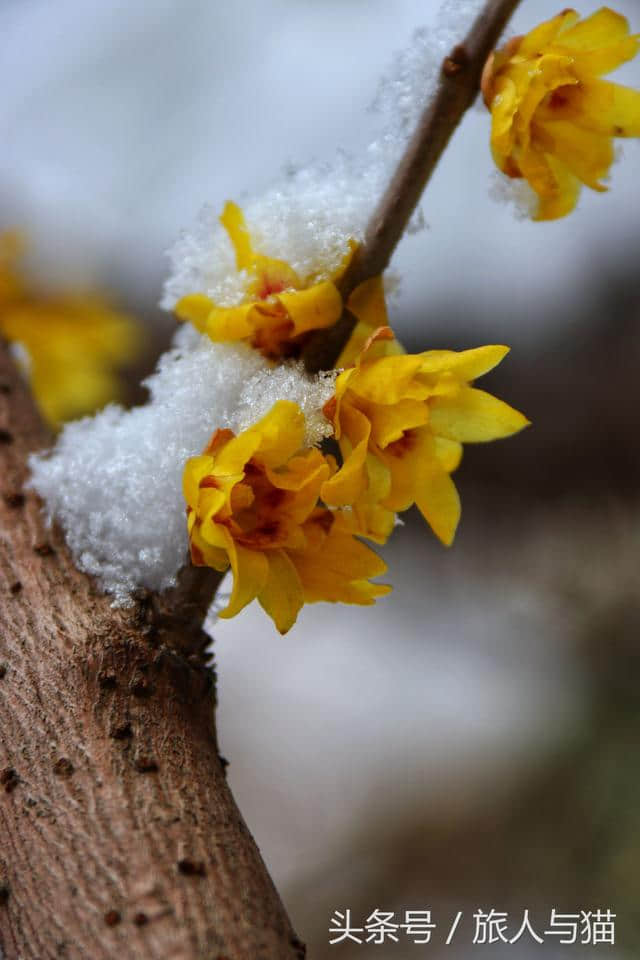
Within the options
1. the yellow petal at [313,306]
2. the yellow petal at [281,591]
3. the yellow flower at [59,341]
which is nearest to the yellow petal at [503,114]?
the yellow petal at [313,306]

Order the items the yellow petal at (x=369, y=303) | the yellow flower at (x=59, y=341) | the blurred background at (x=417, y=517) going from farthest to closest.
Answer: the blurred background at (x=417, y=517)
the yellow flower at (x=59, y=341)
the yellow petal at (x=369, y=303)

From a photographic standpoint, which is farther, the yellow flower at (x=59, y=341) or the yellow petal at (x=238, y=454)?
the yellow flower at (x=59, y=341)

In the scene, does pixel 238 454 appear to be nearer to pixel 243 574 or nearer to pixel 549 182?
pixel 243 574

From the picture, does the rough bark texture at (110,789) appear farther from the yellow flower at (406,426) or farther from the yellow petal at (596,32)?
the yellow petal at (596,32)

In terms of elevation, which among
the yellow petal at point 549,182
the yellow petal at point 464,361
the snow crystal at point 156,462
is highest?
the yellow petal at point 549,182

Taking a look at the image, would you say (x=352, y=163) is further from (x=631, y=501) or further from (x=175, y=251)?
(x=631, y=501)

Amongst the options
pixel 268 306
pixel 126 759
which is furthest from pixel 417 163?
pixel 126 759

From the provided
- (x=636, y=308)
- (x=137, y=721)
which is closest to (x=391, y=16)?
(x=636, y=308)
